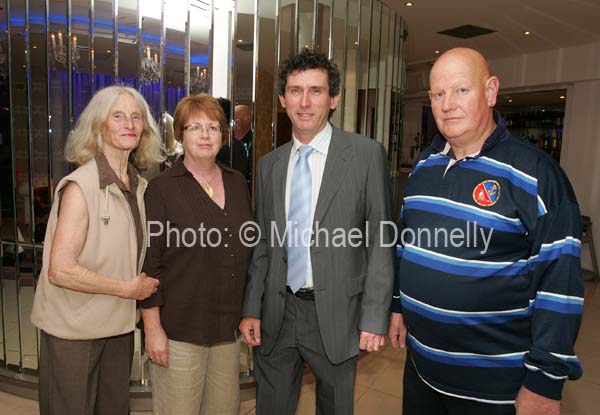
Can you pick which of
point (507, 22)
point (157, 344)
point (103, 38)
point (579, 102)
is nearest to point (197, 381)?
point (157, 344)

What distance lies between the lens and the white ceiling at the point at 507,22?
16.5ft

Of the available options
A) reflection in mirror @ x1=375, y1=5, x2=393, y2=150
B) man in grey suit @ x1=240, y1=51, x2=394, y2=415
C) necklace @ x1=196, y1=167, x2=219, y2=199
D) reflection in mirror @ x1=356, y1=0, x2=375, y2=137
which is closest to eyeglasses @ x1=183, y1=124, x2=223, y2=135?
necklace @ x1=196, y1=167, x2=219, y2=199

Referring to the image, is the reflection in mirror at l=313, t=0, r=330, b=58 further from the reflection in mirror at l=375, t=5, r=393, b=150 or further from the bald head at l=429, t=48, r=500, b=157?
the bald head at l=429, t=48, r=500, b=157

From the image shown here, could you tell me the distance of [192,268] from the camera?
1.80 metres

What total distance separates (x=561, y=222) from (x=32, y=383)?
3.37m

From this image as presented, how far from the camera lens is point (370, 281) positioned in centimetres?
176

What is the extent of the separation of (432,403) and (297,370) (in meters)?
0.58

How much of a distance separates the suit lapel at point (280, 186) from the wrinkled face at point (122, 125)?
0.62 meters

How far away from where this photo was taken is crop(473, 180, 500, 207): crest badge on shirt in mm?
1484

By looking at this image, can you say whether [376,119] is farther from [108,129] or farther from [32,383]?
[32,383]

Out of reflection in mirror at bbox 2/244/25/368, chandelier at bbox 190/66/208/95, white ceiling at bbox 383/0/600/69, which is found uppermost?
white ceiling at bbox 383/0/600/69

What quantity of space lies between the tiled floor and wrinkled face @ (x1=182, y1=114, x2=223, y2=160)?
1938mm

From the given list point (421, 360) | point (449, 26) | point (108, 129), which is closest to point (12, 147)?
point (108, 129)

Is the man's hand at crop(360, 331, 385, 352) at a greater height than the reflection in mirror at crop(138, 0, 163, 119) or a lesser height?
lesser
